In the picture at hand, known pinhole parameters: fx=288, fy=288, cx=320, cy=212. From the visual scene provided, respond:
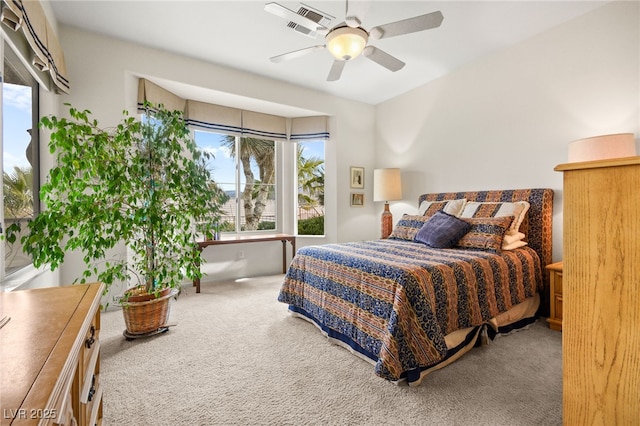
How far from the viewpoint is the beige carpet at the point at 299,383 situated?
1436 mm

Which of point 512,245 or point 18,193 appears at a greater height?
point 18,193

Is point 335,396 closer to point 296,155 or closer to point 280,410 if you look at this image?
point 280,410

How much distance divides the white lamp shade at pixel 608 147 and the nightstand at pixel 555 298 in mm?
928

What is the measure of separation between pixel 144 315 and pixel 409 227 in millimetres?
2611

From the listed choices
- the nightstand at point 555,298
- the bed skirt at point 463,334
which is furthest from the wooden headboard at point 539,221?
the bed skirt at point 463,334

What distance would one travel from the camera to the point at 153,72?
10.3 ft

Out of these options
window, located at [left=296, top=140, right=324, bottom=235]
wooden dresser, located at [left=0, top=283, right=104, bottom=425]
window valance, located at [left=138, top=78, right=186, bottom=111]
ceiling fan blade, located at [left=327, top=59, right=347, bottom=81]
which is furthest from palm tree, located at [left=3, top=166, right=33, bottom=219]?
window, located at [left=296, top=140, right=324, bottom=235]

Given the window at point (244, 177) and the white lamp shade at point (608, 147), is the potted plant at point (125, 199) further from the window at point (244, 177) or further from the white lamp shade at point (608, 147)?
the white lamp shade at point (608, 147)

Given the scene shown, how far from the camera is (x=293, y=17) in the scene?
76.0 inches

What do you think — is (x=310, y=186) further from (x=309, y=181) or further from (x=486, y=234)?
(x=486, y=234)

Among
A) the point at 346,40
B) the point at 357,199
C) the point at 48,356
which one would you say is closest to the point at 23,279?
the point at 48,356

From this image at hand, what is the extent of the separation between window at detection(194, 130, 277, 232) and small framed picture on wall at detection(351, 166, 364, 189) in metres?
1.25

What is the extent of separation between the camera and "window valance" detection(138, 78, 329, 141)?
3.36 meters

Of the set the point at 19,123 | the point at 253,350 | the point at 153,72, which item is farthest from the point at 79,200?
the point at 153,72
